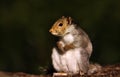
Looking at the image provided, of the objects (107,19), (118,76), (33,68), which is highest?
(107,19)

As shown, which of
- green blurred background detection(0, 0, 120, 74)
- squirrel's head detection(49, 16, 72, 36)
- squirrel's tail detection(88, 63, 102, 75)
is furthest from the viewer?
green blurred background detection(0, 0, 120, 74)

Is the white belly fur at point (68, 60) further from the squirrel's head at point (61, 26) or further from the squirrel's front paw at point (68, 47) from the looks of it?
the squirrel's head at point (61, 26)

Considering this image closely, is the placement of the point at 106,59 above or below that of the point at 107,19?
below

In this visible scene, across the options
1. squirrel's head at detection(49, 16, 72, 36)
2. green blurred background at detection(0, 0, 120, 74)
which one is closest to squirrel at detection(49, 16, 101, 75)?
squirrel's head at detection(49, 16, 72, 36)

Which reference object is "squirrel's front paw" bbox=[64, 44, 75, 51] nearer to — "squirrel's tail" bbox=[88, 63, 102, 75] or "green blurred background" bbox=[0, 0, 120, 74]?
"squirrel's tail" bbox=[88, 63, 102, 75]

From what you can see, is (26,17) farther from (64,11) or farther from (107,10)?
(107,10)

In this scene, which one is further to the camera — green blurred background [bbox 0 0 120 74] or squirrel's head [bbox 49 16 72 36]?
green blurred background [bbox 0 0 120 74]

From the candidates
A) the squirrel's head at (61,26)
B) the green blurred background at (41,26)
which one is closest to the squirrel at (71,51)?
the squirrel's head at (61,26)

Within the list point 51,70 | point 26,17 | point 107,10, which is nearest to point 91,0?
point 107,10
